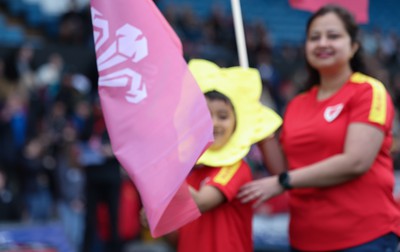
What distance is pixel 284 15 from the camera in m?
19.7

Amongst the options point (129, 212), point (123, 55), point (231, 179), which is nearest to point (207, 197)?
point (231, 179)

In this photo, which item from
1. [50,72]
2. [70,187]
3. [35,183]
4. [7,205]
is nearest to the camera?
[7,205]

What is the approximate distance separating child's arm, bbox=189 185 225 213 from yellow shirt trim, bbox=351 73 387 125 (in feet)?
2.28

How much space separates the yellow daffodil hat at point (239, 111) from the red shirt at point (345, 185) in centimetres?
16

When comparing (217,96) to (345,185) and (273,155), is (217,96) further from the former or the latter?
(345,185)

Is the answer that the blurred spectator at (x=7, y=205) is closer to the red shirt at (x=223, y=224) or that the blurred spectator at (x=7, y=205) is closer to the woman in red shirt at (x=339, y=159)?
the red shirt at (x=223, y=224)

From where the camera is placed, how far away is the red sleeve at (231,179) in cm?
347

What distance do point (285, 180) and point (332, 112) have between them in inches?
13.8

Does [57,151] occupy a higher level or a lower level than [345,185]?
lower

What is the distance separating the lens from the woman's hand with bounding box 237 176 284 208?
3.52 meters

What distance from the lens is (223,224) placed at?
354 cm

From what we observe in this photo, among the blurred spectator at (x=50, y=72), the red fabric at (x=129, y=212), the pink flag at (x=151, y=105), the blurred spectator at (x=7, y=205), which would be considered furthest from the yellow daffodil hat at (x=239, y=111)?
the blurred spectator at (x=50, y=72)

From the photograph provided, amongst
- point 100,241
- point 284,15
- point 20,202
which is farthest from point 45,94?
point 284,15

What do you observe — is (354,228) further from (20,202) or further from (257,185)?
(20,202)
